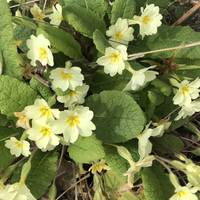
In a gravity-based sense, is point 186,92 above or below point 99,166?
above

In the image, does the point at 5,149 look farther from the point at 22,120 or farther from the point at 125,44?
the point at 125,44

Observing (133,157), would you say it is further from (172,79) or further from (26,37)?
(26,37)

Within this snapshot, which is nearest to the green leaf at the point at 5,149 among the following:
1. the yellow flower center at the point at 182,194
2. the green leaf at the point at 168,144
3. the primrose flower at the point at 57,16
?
the primrose flower at the point at 57,16

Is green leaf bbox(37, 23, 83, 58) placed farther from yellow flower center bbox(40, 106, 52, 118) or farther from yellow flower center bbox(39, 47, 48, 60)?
yellow flower center bbox(40, 106, 52, 118)

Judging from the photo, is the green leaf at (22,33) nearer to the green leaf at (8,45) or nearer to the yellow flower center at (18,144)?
the green leaf at (8,45)

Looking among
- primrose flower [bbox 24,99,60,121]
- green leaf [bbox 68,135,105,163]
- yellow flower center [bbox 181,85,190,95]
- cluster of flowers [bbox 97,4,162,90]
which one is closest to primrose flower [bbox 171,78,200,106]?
yellow flower center [bbox 181,85,190,95]

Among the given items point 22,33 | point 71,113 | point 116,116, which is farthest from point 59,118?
point 22,33

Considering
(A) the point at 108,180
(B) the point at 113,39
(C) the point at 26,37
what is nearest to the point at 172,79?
(B) the point at 113,39
